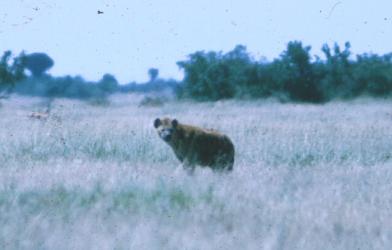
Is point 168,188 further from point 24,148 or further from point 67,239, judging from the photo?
point 24,148

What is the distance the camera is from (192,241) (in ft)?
18.6

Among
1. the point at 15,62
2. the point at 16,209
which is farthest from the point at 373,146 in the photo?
the point at 15,62

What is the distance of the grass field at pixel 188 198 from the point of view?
Result: 5.90 m

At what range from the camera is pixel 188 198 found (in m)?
7.81

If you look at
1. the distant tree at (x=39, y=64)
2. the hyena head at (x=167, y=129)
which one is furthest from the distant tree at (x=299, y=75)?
the distant tree at (x=39, y=64)

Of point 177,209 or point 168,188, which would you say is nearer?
point 177,209

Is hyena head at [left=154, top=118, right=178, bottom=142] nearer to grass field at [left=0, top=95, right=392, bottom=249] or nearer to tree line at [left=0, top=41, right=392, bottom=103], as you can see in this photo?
grass field at [left=0, top=95, right=392, bottom=249]

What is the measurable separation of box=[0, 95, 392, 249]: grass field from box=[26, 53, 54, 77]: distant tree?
9045cm

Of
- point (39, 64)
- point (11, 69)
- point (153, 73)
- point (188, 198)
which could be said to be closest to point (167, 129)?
point (188, 198)

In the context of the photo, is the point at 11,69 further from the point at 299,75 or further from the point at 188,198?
the point at 188,198

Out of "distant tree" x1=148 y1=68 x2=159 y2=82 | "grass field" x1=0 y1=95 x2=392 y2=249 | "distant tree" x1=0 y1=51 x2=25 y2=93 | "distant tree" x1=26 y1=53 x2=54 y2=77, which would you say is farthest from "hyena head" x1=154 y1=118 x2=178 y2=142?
"distant tree" x1=148 y1=68 x2=159 y2=82

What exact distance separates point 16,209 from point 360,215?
3.34 m

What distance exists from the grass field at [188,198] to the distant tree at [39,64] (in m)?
90.5

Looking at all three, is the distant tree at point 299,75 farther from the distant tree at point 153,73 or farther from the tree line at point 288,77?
the distant tree at point 153,73
